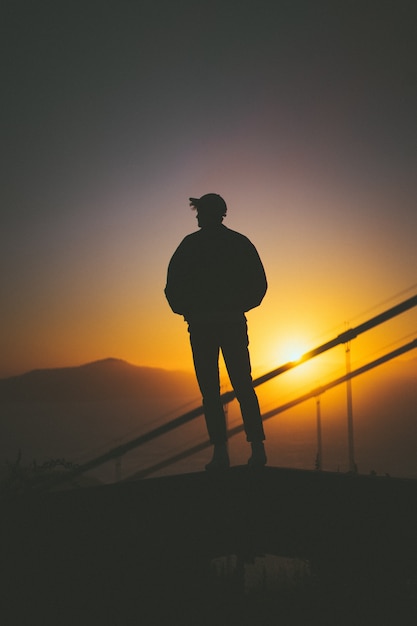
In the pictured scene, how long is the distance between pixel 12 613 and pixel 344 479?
225 cm

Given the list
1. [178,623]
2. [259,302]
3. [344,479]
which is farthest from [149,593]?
[259,302]

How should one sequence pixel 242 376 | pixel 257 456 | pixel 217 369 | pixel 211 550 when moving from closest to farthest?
1. pixel 211 550
2. pixel 257 456
3. pixel 242 376
4. pixel 217 369

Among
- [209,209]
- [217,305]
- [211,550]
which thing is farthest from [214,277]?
[211,550]

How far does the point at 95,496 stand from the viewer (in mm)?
3232

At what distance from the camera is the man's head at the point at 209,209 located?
397 cm

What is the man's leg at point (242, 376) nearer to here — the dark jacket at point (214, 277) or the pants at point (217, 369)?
the pants at point (217, 369)

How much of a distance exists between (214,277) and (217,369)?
789 mm

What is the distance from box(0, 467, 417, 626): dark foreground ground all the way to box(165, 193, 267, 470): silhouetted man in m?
0.49

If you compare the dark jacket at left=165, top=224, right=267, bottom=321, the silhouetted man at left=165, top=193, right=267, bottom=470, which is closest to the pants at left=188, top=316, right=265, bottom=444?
the silhouetted man at left=165, top=193, right=267, bottom=470

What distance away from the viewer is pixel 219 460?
3758 millimetres

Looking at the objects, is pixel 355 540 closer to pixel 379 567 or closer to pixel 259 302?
pixel 379 567

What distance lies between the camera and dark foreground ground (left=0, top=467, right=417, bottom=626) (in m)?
2.44

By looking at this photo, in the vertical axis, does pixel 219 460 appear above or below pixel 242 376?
below

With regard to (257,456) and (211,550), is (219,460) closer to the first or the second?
(257,456)
